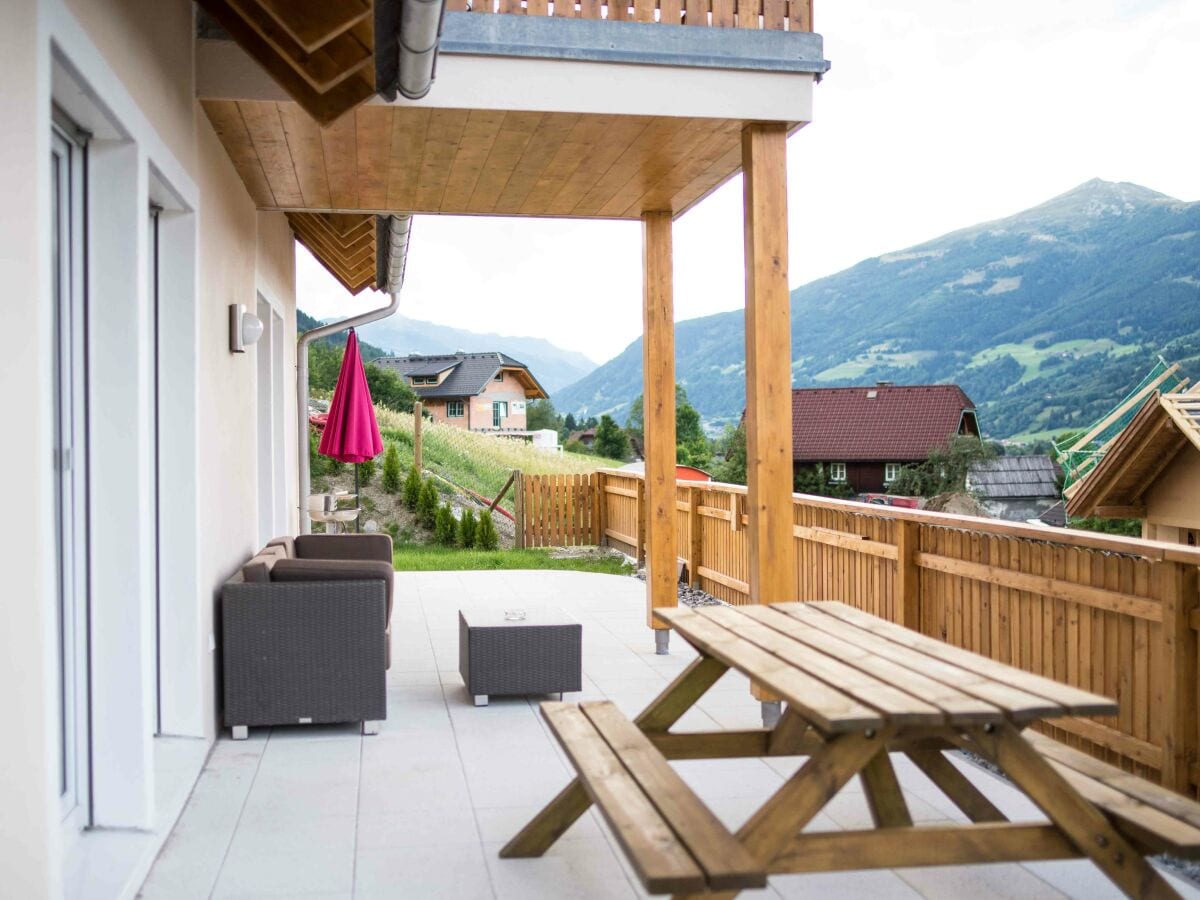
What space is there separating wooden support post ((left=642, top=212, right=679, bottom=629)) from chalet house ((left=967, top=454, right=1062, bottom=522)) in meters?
41.5

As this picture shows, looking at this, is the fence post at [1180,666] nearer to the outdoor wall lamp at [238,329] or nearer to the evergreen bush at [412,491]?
the outdoor wall lamp at [238,329]

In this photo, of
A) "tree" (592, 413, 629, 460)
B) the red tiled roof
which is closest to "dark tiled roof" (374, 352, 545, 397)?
"tree" (592, 413, 629, 460)

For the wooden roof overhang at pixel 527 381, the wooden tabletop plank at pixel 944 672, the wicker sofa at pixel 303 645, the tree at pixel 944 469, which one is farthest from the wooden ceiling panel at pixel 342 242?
the wooden roof overhang at pixel 527 381

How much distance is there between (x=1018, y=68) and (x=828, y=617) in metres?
114

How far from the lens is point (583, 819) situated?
3.72 meters

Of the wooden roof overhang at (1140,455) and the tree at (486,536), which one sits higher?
the wooden roof overhang at (1140,455)

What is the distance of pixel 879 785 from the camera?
10.3ft

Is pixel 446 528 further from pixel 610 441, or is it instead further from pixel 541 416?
pixel 541 416

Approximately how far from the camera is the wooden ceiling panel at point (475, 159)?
4.79 m

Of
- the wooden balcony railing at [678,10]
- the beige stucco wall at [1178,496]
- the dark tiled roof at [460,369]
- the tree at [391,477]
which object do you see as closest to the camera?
the wooden balcony railing at [678,10]

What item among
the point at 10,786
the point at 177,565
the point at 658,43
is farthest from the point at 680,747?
the point at 658,43

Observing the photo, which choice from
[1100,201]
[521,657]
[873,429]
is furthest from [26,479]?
[1100,201]

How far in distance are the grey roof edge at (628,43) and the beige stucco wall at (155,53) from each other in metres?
1.04

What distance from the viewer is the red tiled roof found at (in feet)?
171
